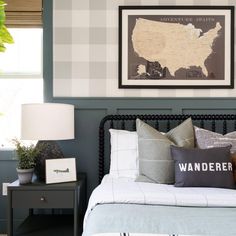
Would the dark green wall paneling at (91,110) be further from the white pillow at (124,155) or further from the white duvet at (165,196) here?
the white duvet at (165,196)

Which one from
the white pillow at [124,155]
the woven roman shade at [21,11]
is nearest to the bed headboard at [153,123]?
the white pillow at [124,155]

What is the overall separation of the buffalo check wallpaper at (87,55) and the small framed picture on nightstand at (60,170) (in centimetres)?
68

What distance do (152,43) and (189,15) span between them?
40cm

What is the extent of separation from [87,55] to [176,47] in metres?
0.78

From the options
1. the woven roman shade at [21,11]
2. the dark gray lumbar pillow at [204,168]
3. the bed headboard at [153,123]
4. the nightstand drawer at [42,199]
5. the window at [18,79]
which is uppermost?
the woven roman shade at [21,11]

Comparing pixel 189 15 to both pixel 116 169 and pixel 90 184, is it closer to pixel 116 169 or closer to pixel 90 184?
pixel 116 169

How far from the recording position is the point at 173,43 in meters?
2.77

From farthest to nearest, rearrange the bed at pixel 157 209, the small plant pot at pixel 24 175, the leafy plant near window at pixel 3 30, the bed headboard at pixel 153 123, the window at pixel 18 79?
the window at pixel 18 79 → the bed headboard at pixel 153 123 → the leafy plant near window at pixel 3 30 → the small plant pot at pixel 24 175 → the bed at pixel 157 209

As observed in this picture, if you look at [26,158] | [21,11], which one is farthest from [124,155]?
[21,11]

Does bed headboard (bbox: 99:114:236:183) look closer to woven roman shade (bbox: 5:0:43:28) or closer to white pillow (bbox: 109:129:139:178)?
white pillow (bbox: 109:129:139:178)

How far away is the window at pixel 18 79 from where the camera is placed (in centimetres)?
291

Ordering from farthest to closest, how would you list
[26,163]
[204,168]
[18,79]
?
[18,79] < [26,163] < [204,168]

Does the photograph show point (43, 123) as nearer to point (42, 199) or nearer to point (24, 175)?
point (24, 175)

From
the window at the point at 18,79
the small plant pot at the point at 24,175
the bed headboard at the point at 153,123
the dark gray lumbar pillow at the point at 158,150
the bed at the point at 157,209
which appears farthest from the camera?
the window at the point at 18,79
